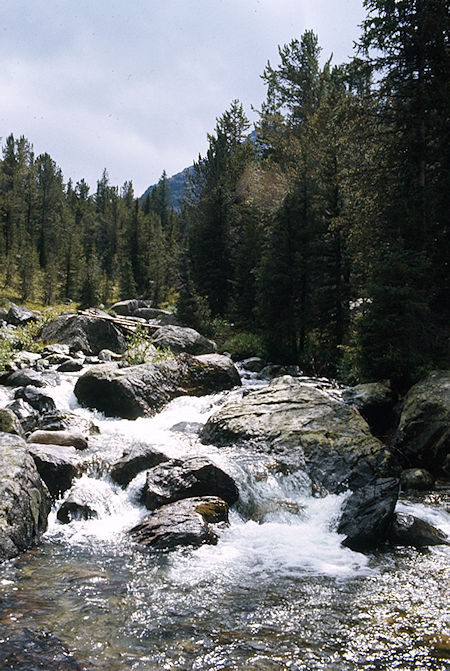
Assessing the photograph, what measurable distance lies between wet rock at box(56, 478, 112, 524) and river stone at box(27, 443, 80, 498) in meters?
0.18

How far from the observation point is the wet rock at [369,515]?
652 cm

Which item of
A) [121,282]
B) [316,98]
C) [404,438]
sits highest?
[316,98]

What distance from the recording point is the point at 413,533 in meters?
6.62

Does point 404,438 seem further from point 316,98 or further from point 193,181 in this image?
point 316,98

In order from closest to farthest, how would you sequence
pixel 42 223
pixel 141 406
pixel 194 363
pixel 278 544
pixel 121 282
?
pixel 278 544 < pixel 141 406 < pixel 194 363 < pixel 121 282 < pixel 42 223

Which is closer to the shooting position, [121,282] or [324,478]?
[324,478]

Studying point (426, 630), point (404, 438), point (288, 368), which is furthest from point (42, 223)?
point (426, 630)

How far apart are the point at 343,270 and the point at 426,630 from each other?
1518cm

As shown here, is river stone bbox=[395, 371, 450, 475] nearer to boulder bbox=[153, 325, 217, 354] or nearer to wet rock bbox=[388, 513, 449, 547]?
wet rock bbox=[388, 513, 449, 547]

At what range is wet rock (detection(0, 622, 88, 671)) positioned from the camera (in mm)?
3746

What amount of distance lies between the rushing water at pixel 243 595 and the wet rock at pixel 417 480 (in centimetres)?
59

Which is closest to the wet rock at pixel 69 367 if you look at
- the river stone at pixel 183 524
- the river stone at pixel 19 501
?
the river stone at pixel 19 501

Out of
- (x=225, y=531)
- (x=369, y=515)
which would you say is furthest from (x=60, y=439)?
(x=369, y=515)

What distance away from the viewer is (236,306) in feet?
85.8
